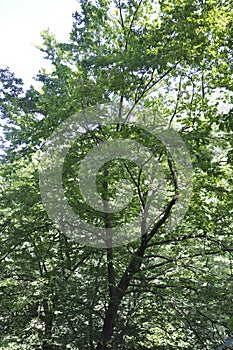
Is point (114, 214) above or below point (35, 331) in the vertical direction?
above

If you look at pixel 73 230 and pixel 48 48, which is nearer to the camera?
pixel 73 230

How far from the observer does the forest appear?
16.4 feet

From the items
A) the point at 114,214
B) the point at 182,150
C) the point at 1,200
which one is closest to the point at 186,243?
the point at 114,214

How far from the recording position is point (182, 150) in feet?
15.7

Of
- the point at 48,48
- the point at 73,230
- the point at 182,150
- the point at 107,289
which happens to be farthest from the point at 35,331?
the point at 48,48

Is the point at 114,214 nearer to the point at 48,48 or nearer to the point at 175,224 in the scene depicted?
the point at 175,224

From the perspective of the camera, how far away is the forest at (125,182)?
499 centimetres

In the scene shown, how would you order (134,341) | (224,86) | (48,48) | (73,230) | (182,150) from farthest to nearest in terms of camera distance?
(48,48), (73,230), (134,341), (224,86), (182,150)

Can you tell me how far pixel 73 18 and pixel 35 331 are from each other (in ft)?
18.6

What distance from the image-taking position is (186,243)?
6.73 metres

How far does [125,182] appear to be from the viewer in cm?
634

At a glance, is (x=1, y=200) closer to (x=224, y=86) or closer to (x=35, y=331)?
(x=35, y=331)

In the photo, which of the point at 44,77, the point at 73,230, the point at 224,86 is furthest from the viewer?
the point at 44,77

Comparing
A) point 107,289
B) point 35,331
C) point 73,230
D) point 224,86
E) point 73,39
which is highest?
point 73,39
